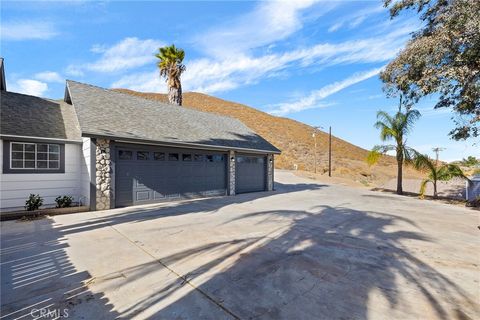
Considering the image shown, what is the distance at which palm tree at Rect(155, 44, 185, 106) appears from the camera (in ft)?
64.7

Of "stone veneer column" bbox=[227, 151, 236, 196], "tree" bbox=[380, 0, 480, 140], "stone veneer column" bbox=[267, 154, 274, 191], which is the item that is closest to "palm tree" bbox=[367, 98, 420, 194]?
"tree" bbox=[380, 0, 480, 140]

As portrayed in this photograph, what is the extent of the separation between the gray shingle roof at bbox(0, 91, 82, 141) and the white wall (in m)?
0.59

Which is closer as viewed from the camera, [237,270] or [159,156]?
[237,270]

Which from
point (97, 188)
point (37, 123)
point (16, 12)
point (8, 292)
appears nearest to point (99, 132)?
point (97, 188)

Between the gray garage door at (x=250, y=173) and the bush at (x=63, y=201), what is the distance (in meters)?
8.49

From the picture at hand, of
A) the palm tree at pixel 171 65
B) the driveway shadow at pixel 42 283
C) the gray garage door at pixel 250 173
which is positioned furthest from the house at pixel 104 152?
the palm tree at pixel 171 65

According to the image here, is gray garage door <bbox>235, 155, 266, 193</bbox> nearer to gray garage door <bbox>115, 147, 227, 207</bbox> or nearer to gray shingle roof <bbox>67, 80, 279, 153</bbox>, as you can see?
gray shingle roof <bbox>67, 80, 279, 153</bbox>

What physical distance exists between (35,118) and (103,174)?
3829mm

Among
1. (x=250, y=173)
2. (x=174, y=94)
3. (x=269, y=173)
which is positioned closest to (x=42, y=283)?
(x=250, y=173)

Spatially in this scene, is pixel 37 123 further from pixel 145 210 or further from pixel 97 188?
pixel 145 210

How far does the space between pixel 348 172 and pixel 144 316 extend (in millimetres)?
37142

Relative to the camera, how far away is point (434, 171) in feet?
49.6

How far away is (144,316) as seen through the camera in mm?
2713

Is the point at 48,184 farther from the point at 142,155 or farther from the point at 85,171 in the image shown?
the point at 142,155
